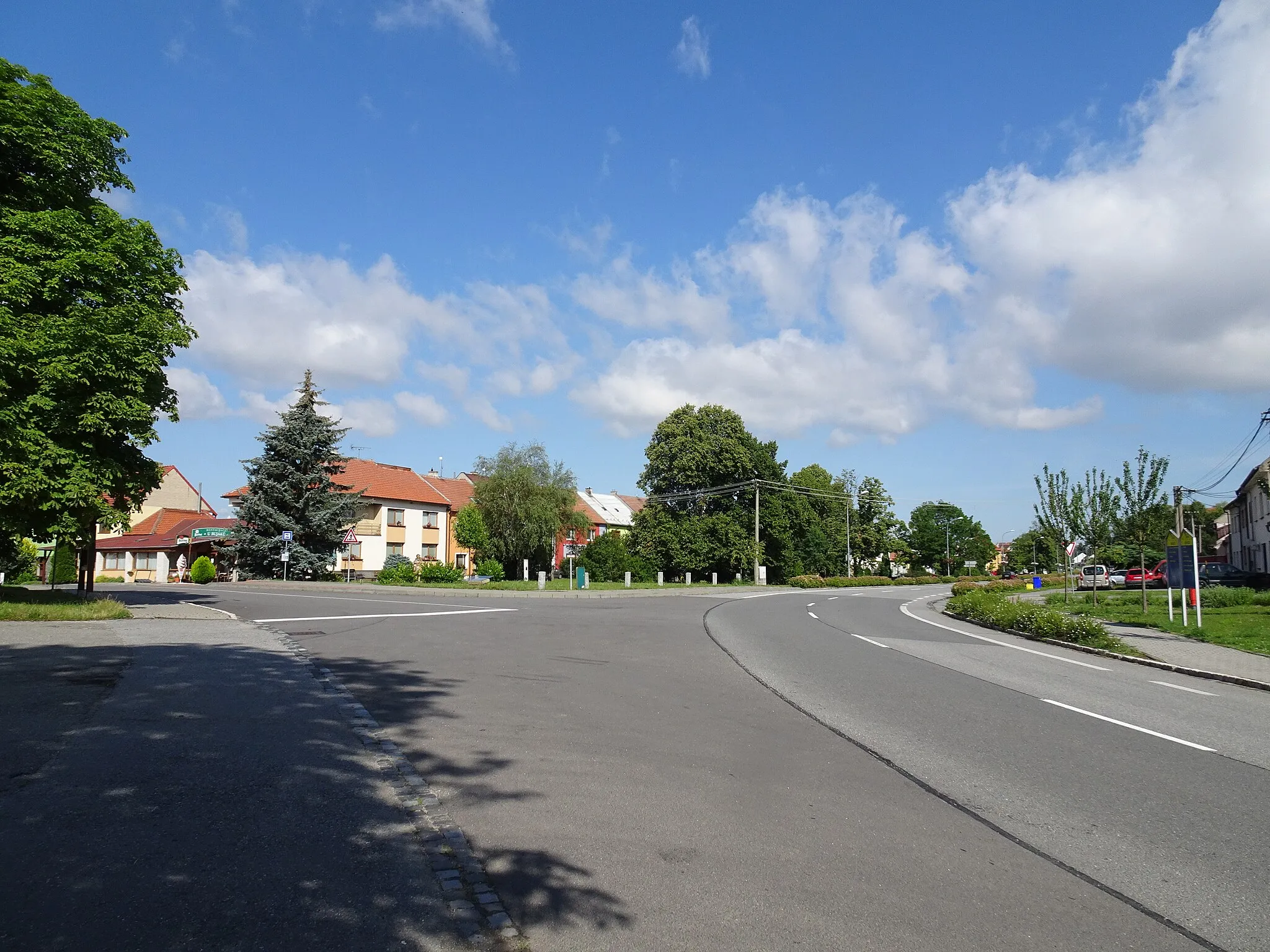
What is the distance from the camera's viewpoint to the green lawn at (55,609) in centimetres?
1692

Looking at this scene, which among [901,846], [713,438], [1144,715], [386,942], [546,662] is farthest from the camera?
[713,438]

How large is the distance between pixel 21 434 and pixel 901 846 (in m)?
19.7

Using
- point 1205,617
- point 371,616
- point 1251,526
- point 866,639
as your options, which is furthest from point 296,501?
point 1251,526

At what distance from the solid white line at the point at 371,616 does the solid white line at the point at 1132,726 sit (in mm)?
15606

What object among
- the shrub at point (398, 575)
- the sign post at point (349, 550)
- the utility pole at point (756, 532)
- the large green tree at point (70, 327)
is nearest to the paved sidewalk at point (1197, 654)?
the large green tree at point (70, 327)

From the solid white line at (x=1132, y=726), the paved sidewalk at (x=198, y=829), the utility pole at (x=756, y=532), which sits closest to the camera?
the paved sidewalk at (x=198, y=829)

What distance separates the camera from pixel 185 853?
4.57 m

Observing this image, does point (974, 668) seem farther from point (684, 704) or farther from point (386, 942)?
point (386, 942)

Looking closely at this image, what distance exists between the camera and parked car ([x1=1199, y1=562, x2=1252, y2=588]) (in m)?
43.6

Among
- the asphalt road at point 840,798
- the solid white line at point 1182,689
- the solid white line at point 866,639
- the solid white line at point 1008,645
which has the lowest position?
the solid white line at point 1008,645

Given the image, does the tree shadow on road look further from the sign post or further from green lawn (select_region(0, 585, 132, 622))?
the sign post

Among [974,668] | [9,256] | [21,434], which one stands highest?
[9,256]

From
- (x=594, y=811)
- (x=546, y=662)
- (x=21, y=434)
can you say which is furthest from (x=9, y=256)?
(x=594, y=811)

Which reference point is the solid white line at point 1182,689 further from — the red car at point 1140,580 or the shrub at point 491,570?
the shrub at point 491,570
